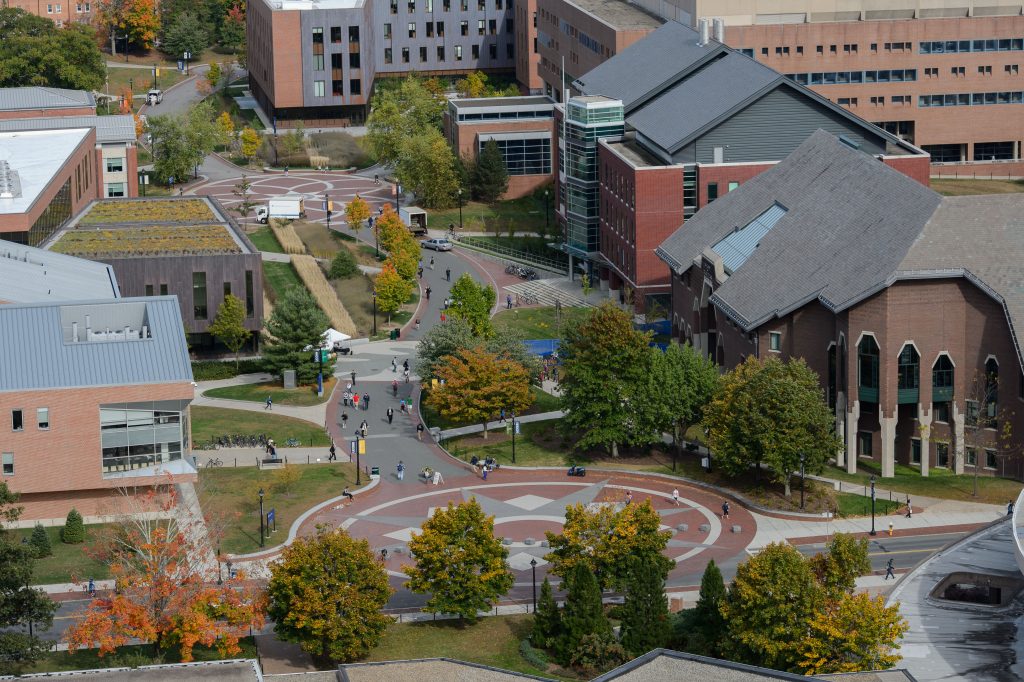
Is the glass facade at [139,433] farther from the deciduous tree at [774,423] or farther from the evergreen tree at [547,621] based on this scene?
the deciduous tree at [774,423]

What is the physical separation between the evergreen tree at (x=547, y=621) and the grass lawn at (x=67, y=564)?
70.6 ft

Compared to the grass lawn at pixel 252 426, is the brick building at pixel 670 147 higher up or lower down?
higher up

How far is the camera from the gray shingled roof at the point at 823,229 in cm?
10969

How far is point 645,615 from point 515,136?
344 ft

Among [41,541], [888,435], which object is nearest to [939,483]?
[888,435]

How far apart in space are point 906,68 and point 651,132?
4183 cm

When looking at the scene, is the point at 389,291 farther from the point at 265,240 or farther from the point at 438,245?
the point at 265,240

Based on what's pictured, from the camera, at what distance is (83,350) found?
102000mm

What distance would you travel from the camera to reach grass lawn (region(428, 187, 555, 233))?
176 meters

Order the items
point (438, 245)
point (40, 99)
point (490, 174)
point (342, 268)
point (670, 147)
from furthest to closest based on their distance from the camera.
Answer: point (490, 174)
point (40, 99)
point (438, 245)
point (342, 268)
point (670, 147)

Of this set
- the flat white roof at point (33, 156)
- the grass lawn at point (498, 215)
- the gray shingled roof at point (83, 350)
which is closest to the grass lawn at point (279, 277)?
the flat white roof at point (33, 156)

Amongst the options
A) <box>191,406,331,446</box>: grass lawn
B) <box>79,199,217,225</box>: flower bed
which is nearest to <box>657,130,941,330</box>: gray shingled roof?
<box>191,406,331,446</box>: grass lawn

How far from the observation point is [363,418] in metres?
125

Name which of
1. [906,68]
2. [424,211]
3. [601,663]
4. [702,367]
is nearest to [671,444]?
[702,367]
